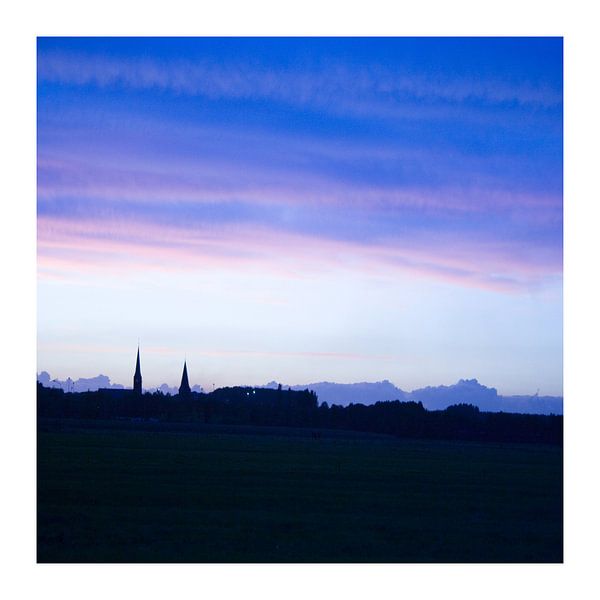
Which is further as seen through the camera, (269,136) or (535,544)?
(269,136)

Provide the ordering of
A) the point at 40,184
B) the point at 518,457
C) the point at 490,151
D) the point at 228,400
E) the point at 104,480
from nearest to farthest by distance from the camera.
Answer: the point at 40,184
the point at 490,151
the point at 104,480
the point at 518,457
the point at 228,400

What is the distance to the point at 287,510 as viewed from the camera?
1489 cm

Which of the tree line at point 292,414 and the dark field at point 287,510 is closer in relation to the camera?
the dark field at point 287,510

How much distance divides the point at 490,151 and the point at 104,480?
12708 mm

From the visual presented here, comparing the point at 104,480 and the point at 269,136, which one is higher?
the point at 269,136

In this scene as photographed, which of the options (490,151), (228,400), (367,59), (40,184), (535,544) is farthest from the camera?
(228,400)

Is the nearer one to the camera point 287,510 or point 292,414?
point 287,510

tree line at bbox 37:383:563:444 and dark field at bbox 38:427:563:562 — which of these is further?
tree line at bbox 37:383:563:444

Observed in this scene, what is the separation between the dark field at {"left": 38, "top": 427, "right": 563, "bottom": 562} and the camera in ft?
37.4

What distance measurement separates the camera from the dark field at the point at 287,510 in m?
11.4
